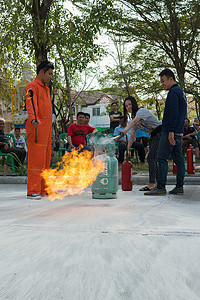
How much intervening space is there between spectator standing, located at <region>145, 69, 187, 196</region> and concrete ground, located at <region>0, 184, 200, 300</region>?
1367 mm

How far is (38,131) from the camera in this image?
19.0 ft

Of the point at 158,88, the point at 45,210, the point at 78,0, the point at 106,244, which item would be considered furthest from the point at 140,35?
the point at 106,244

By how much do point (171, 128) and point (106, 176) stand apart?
4.18 ft

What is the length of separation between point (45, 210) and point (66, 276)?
244 centimetres

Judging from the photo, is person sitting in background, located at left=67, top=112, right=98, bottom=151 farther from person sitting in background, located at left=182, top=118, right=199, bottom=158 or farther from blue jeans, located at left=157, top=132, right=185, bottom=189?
person sitting in background, located at left=182, top=118, right=199, bottom=158

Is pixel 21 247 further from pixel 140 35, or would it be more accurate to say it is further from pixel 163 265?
pixel 140 35

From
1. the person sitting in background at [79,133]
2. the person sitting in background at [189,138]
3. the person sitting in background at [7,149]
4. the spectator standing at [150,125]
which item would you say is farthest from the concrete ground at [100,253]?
the person sitting in background at [189,138]

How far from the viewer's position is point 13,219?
4055 mm

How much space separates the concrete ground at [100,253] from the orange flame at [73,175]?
108cm

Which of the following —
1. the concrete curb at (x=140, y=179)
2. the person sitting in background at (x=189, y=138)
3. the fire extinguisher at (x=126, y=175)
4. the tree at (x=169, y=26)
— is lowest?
the concrete curb at (x=140, y=179)

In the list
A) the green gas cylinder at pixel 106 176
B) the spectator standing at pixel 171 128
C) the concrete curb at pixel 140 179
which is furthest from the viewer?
the concrete curb at pixel 140 179

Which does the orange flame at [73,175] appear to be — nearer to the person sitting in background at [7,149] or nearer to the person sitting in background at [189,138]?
the person sitting in background at [7,149]

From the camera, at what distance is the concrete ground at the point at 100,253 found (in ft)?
6.89

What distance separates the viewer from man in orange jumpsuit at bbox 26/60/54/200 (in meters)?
5.76
